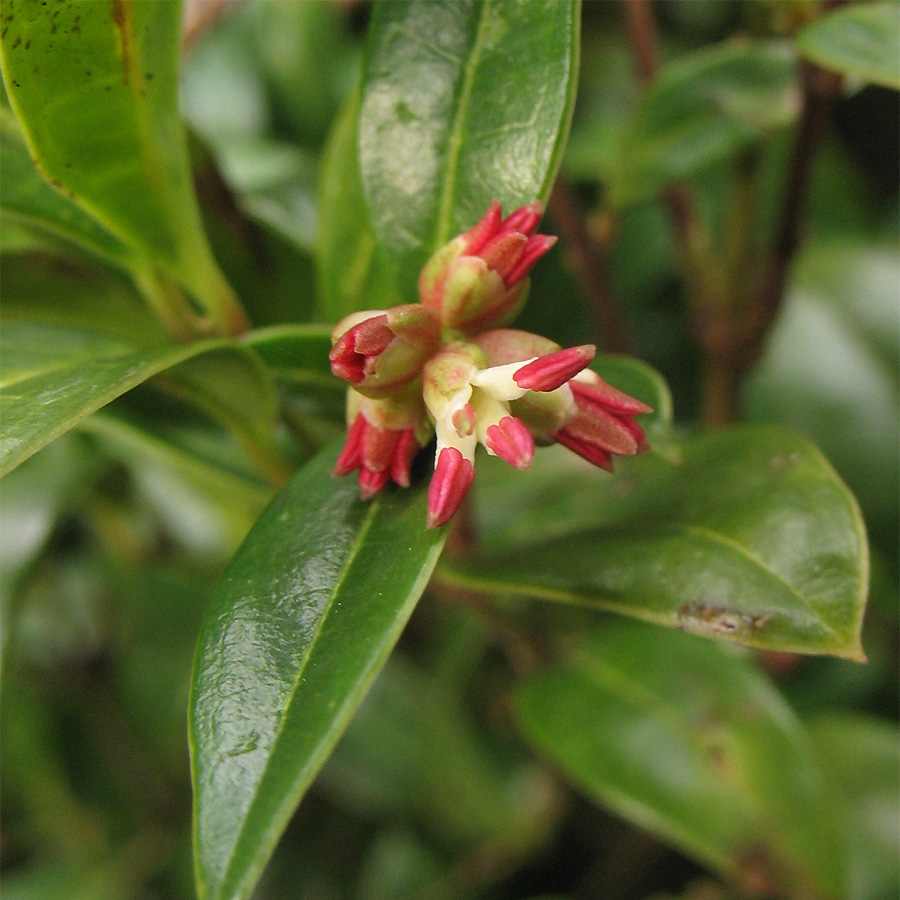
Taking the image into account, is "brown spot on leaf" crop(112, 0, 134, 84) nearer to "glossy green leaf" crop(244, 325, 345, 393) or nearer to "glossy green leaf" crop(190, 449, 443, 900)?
"glossy green leaf" crop(244, 325, 345, 393)

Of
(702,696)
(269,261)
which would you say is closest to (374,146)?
(269,261)

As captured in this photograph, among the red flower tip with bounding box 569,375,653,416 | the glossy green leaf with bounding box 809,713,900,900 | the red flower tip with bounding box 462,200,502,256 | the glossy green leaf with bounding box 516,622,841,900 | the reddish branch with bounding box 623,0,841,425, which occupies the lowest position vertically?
the glossy green leaf with bounding box 809,713,900,900

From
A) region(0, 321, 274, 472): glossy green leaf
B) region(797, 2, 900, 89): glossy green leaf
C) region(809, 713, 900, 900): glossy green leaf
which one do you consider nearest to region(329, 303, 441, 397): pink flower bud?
region(0, 321, 274, 472): glossy green leaf

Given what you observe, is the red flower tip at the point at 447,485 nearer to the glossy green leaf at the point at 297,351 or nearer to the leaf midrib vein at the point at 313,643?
the leaf midrib vein at the point at 313,643

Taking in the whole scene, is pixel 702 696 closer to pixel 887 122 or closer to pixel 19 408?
pixel 19 408

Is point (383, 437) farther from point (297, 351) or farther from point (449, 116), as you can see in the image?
point (449, 116)

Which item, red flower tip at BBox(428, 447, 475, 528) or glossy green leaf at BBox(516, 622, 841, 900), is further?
glossy green leaf at BBox(516, 622, 841, 900)

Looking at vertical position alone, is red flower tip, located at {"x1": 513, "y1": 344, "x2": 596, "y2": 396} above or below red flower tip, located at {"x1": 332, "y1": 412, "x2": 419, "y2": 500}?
above
